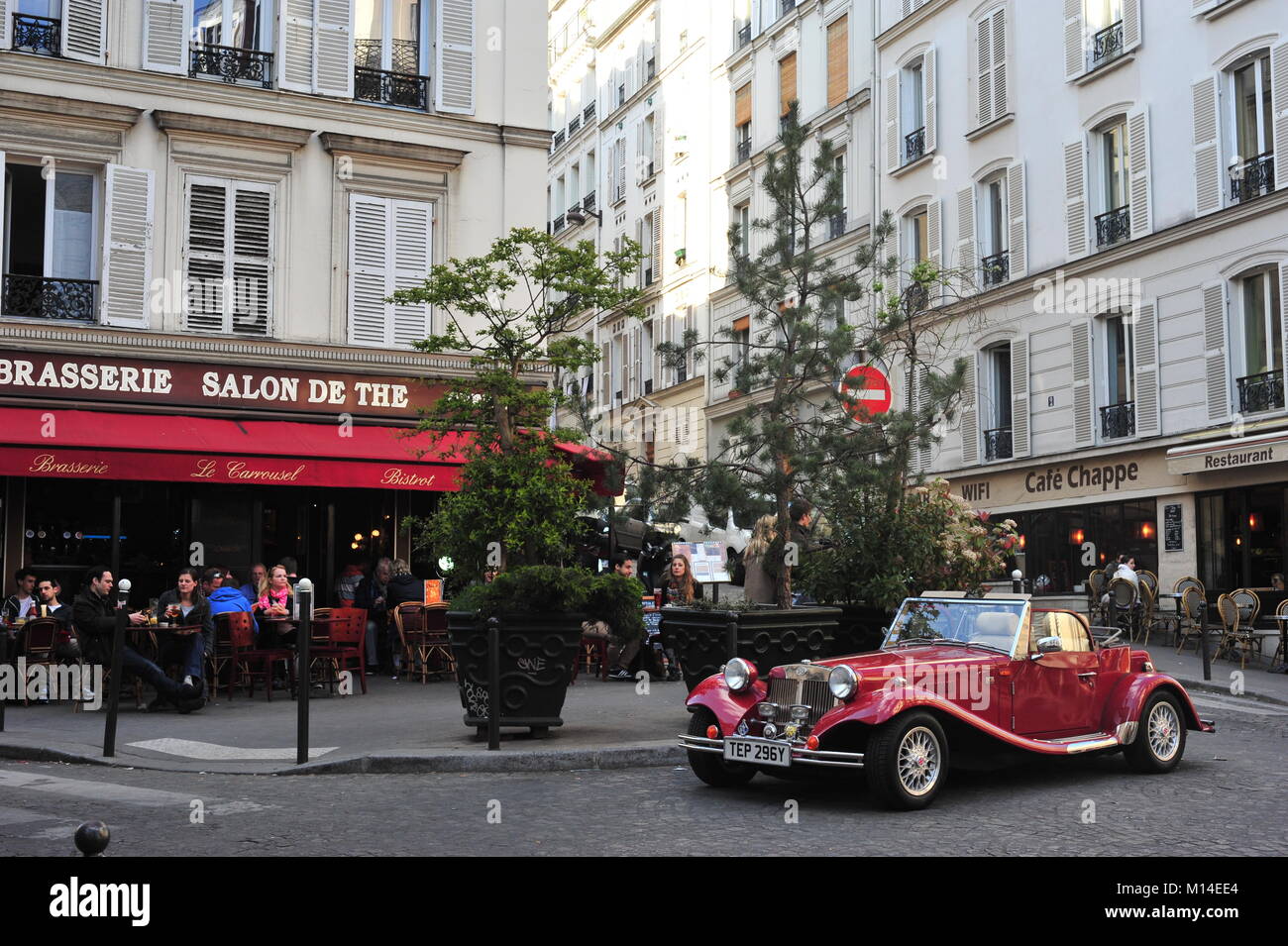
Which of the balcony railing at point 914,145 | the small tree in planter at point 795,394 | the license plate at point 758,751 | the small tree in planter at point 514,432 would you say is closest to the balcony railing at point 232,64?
the small tree in planter at point 514,432

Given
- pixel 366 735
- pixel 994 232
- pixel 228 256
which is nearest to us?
pixel 366 735

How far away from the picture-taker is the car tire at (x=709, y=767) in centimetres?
821

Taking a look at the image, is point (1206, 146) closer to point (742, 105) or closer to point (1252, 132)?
point (1252, 132)

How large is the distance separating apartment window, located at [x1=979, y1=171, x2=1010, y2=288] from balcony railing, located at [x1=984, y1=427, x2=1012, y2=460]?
311 cm

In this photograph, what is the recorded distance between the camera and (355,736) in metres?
10.8

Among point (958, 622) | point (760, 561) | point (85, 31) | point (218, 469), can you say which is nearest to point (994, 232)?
point (218, 469)

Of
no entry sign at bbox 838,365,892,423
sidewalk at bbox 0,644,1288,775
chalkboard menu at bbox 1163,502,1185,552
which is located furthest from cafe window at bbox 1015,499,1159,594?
no entry sign at bbox 838,365,892,423

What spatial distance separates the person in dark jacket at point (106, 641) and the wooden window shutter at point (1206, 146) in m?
17.9

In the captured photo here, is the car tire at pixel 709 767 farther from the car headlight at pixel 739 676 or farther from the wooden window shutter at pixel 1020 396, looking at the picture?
the wooden window shutter at pixel 1020 396

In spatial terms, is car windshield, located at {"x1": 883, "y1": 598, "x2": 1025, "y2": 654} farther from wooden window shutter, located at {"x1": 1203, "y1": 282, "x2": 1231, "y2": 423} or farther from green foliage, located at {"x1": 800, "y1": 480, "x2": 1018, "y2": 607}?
wooden window shutter, located at {"x1": 1203, "y1": 282, "x2": 1231, "y2": 423}

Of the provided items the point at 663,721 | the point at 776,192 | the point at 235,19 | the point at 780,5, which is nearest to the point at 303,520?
the point at 235,19

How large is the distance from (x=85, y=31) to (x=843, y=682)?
49.9ft

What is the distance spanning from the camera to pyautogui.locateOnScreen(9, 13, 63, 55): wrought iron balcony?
17484 millimetres

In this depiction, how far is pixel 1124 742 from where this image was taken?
8.45 m
